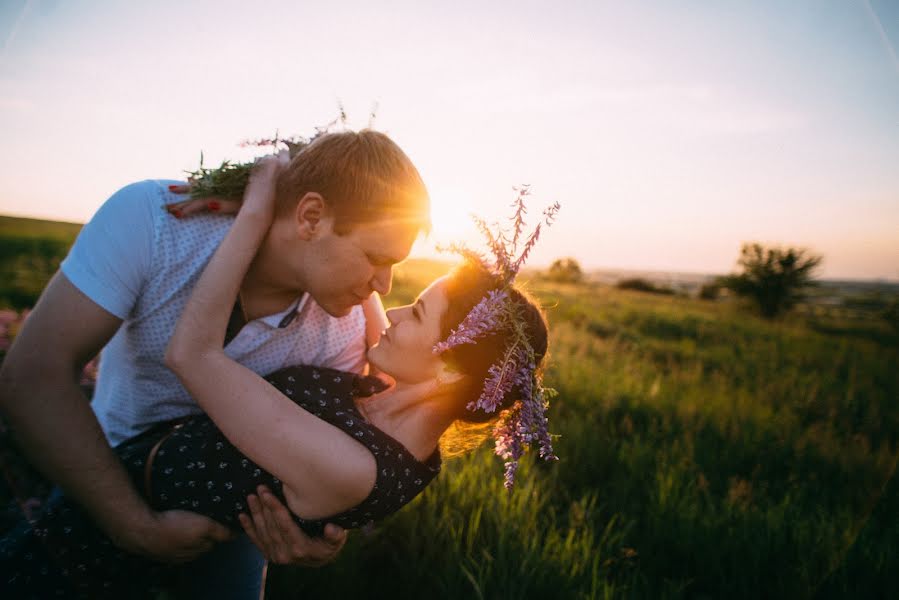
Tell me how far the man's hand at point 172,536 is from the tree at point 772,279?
33.0 m

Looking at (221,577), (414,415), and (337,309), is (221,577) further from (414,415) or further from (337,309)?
(337,309)

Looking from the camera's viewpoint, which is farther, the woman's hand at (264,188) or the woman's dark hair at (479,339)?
the woman's dark hair at (479,339)

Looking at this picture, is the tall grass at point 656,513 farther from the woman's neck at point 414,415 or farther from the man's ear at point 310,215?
the man's ear at point 310,215

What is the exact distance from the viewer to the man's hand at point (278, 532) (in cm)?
171

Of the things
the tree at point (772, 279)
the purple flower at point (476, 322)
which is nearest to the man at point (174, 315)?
the purple flower at point (476, 322)

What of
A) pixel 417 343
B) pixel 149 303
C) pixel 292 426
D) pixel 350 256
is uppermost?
pixel 350 256

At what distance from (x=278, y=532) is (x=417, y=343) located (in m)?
0.96

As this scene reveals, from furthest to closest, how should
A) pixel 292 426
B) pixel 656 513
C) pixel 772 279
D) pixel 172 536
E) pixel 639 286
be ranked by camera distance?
pixel 639 286 < pixel 772 279 < pixel 656 513 < pixel 172 536 < pixel 292 426

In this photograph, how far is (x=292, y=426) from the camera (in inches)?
62.7

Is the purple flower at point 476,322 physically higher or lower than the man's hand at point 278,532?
higher

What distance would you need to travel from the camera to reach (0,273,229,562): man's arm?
1575 mm

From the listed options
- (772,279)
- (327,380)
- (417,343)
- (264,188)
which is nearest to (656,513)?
(417,343)

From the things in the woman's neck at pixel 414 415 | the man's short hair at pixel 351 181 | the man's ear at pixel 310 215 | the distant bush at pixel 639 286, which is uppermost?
the man's short hair at pixel 351 181

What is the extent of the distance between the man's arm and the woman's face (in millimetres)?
1041
